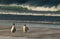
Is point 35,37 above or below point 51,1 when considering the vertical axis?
below

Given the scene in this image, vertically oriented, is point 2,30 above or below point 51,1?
below

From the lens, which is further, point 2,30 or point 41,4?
point 41,4

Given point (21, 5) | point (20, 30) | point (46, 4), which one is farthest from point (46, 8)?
point (20, 30)

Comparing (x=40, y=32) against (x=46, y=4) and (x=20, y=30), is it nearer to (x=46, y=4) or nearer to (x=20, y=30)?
(x=20, y=30)

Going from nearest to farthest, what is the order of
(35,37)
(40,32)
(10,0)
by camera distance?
(35,37) → (40,32) → (10,0)

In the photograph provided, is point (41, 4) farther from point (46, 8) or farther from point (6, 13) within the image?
point (6, 13)

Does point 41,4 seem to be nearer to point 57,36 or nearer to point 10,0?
point 10,0

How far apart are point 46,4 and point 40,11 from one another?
0.96m

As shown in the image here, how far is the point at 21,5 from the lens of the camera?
92.7 ft

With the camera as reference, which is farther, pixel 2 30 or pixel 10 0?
pixel 10 0

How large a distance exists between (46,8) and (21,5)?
2598 millimetres

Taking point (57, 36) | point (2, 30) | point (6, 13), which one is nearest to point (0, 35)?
point (2, 30)

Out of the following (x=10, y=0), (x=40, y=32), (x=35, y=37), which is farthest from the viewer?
(x=10, y=0)

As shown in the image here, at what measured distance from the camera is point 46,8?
93.8ft
